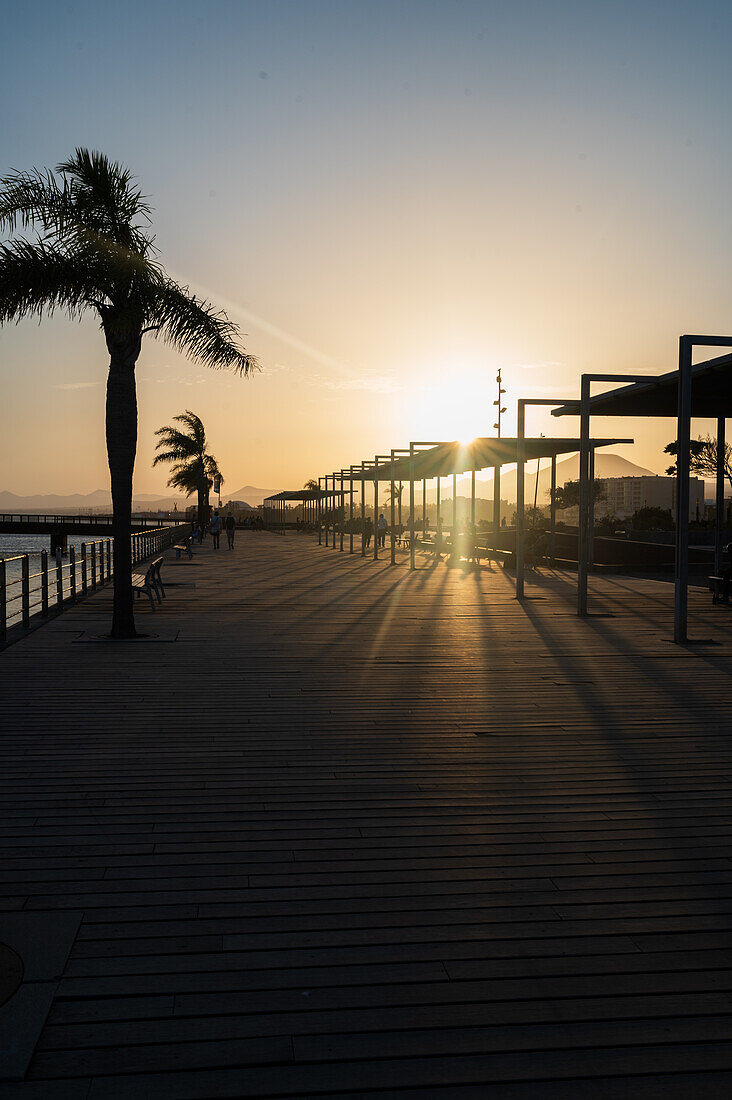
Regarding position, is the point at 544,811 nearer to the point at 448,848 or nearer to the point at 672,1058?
the point at 448,848

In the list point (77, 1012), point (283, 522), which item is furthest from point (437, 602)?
point (283, 522)

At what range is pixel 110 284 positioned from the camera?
962cm

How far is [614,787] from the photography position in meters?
4.55

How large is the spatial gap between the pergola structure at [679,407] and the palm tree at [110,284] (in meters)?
5.21

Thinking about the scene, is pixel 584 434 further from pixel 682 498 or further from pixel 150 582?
pixel 150 582

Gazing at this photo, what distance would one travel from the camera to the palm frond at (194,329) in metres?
10.2

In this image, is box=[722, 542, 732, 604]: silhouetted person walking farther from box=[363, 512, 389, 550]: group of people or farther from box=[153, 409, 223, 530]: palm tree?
box=[153, 409, 223, 530]: palm tree

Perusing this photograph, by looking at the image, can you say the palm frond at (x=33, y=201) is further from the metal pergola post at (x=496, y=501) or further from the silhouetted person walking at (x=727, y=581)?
the metal pergola post at (x=496, y=501)

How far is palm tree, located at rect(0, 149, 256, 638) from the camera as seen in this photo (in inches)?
371

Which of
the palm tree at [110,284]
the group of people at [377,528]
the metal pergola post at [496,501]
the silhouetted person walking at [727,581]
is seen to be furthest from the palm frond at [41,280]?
the group of people at [377,528]

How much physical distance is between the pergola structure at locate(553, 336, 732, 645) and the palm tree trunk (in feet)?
17.6

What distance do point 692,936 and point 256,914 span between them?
143 centimetres

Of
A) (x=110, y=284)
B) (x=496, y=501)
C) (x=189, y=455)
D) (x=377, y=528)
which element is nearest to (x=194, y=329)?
(x=110, y=284)

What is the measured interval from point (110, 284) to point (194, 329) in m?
1.18
